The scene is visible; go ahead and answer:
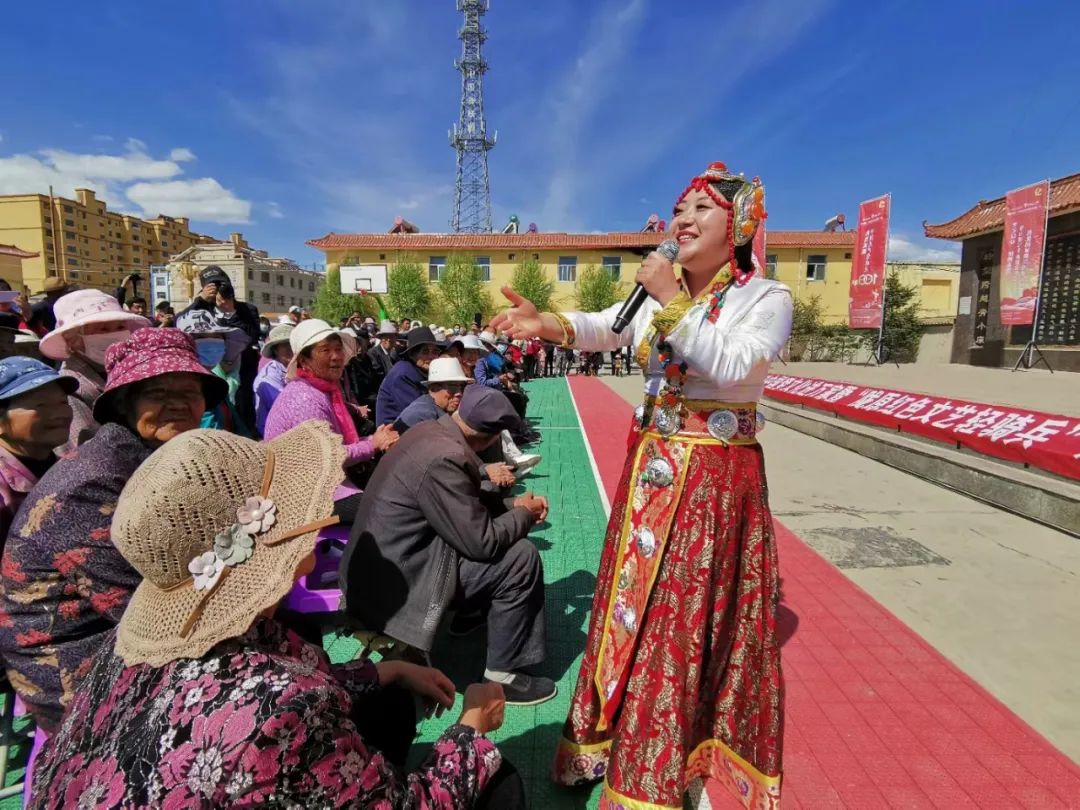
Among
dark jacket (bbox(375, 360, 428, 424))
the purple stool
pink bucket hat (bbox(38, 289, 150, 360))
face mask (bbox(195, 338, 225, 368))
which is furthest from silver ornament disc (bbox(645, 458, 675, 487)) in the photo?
dark jacket (bbox(375, 360, 428, 424))

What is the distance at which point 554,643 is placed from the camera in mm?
2967

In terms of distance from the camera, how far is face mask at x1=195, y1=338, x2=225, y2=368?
3.94m

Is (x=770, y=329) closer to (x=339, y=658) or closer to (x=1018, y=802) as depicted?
A: (x=1018, y=802)

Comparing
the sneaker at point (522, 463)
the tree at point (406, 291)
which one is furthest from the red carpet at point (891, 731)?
the tree at point (406, 291)

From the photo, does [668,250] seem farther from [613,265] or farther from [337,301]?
[337,301]

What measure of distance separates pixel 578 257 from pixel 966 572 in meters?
33.4

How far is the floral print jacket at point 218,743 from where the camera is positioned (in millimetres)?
896

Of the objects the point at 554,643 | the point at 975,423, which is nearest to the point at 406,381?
the point at 554,643

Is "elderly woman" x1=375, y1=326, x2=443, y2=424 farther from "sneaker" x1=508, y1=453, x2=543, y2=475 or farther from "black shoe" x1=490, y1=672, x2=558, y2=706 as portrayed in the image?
"black shoe" x1=490, y1=672, x2=558, y2=706

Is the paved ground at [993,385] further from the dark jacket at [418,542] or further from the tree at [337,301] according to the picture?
the tree at [337,301]

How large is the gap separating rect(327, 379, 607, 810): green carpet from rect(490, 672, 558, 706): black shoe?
0.03 meters

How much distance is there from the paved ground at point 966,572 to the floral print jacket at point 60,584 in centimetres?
343

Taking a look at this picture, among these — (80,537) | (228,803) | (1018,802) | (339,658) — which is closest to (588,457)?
(339,658)

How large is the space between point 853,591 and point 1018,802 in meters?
1.60
